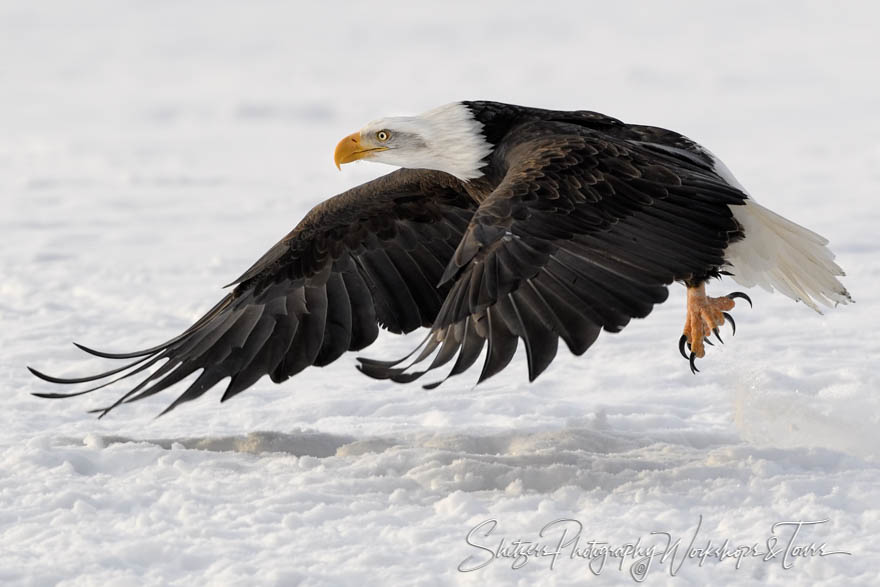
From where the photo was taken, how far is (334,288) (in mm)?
5488

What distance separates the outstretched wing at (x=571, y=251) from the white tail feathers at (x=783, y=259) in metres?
0.45

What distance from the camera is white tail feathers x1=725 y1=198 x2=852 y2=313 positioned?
5.17 meters

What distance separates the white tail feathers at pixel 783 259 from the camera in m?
5.17

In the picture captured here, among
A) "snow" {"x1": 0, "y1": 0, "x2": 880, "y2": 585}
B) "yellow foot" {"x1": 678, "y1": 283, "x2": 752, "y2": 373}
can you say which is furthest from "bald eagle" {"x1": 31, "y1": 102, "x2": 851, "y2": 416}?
"snow" {"x1": 0, "y1": 0, "x2": 880, "y2": 585}

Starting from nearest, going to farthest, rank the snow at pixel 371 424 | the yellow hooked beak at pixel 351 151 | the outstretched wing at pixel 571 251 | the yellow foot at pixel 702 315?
the snow at pixel 371 424
the outstretched wing at pixel 571 251
the yellow foot at pixel 702 315
the yellow hooked beak at pixel 351 151

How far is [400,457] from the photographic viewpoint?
478 cm

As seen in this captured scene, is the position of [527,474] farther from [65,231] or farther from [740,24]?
[740,24]

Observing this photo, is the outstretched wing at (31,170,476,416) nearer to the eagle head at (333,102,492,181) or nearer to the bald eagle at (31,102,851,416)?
the bald eagle at (31,102,851,416)

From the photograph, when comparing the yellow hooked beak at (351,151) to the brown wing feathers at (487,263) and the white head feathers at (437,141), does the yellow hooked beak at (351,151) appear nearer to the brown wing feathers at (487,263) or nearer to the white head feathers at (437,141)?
the white head feathers at (437,141)

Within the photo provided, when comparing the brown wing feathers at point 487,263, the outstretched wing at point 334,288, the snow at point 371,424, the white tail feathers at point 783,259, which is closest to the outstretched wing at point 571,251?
the brown wing feathers at point 487,263

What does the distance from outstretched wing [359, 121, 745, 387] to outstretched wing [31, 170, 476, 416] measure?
37.2 inches

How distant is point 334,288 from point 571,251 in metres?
1.49

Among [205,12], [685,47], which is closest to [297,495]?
[685,47]

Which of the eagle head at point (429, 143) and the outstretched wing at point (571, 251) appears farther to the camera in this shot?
the eagle head at point (429, 143)
